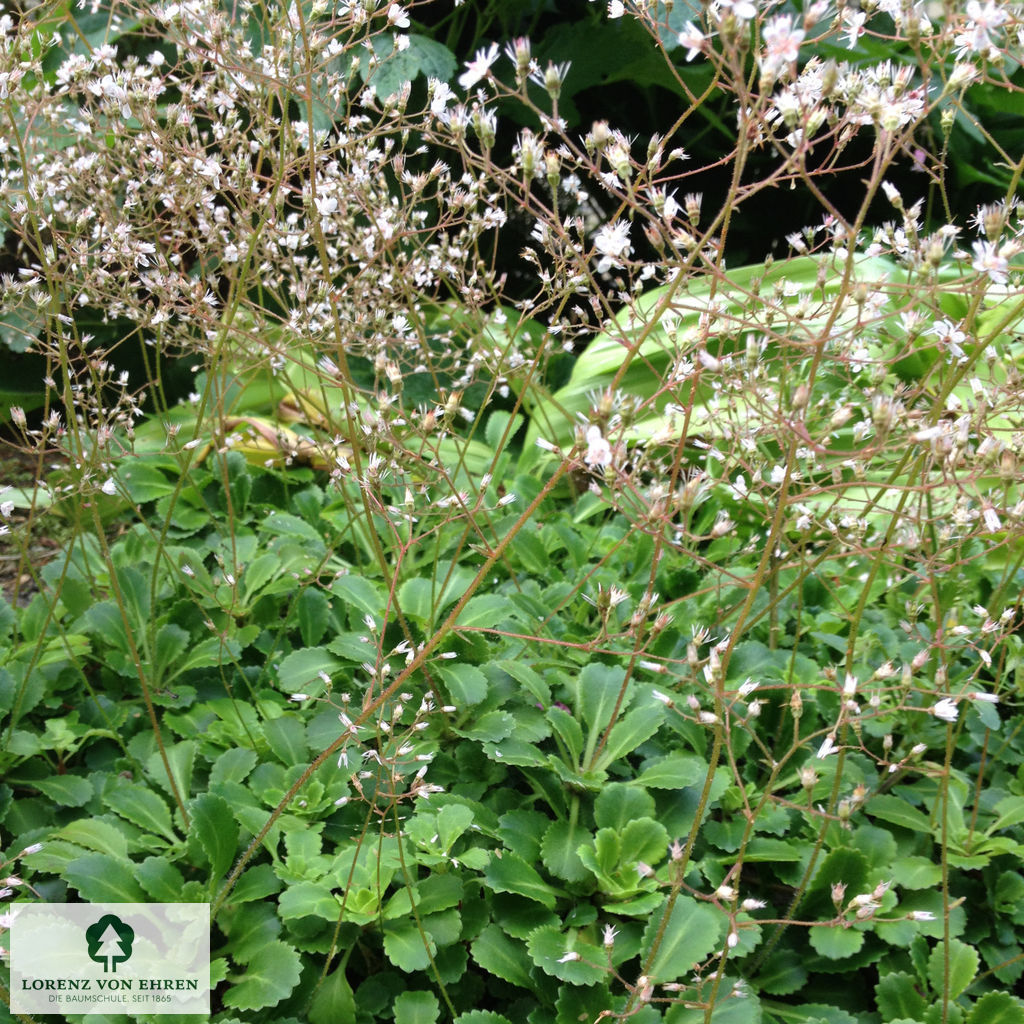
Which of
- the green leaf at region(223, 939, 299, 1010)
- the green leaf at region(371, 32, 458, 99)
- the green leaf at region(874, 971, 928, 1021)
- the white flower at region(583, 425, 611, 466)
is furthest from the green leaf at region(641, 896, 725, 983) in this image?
the green leaf at region(371, 32, 458, 99)

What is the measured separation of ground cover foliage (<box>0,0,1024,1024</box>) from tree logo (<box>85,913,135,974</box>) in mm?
53

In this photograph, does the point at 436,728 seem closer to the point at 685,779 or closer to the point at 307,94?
the point at 685,779

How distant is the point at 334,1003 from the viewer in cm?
144

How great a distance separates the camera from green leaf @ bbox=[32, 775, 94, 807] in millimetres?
1743

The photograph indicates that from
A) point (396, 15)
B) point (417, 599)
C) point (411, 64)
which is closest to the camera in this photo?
point (396, 15)

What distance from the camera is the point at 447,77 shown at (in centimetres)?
290

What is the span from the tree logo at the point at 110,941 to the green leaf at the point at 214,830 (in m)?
0.15

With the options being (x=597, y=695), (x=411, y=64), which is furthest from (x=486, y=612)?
(x=411, y=64)

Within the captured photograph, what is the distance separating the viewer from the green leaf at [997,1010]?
1.42 metres

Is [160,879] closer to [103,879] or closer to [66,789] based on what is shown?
[103,879]

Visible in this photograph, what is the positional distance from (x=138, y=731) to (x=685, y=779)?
47.0 inches

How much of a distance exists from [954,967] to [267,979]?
1126 millimetres

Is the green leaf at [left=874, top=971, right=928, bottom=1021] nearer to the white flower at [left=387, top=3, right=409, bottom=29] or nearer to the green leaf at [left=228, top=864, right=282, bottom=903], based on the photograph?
the green leaf at [left=228, top=864, right=282, bottom=903]

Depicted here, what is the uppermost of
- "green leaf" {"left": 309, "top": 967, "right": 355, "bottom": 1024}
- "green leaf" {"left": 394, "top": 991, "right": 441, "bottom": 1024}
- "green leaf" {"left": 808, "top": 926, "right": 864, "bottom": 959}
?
"green leaf" {"left": 808, "top": 926, "right": 864, "bottom": 959}
